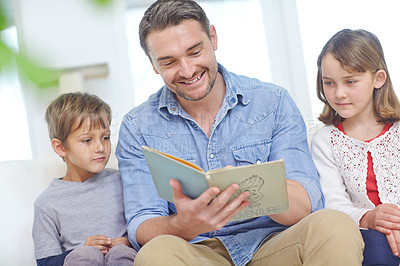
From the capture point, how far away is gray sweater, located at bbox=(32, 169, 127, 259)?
1.71 meters

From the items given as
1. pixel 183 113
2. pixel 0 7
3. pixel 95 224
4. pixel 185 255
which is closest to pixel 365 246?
pixel 185 255

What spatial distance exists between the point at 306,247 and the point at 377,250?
0.21 meters

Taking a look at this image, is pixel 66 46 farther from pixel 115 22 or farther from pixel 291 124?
pixel 291 124

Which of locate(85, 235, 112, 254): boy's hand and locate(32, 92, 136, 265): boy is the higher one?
locate(32, 92, 136, 265): boy

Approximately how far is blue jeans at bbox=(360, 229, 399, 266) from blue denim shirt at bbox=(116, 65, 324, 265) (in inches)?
7.7

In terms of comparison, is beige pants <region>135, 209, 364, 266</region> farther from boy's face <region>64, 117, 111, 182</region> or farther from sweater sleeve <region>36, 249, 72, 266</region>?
boy's face <region>64, 117, 111, 182</region>

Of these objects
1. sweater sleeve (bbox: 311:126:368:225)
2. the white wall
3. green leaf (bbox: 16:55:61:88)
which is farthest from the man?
the white wall

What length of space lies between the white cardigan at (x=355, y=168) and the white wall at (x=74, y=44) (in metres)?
1.65

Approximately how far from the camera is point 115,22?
3268mm

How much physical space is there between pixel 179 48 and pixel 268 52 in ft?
6.60

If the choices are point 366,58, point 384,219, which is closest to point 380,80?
point 366,58

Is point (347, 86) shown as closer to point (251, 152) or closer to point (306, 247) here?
point (251, 152)

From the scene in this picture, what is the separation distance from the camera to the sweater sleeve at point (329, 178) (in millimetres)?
1617

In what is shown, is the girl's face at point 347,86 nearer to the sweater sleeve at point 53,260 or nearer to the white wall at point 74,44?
the sweater sleeve at point 53,260
